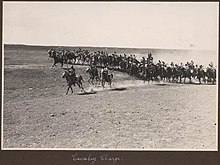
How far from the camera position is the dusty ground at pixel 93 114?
114 centimetres

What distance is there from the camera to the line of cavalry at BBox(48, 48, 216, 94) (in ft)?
3.83

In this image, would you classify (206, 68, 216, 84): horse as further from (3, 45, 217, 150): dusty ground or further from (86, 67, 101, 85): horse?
(86, 67, 101, 85): horse

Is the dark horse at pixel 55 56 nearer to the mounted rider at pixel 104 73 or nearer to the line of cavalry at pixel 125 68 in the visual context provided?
the line of cavalry at pixel 125 68

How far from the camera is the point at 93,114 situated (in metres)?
1.16

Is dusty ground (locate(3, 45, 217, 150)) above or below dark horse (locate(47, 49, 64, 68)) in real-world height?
below

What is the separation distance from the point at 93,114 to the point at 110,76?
0.39 ft

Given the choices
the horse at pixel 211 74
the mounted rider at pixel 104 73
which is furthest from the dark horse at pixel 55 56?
the horse at pixel 211 74

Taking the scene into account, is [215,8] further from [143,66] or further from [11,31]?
[11,31]

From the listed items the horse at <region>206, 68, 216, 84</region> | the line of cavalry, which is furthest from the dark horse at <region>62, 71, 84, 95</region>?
A: the horse at <region>206, 68, 216, 84</region>

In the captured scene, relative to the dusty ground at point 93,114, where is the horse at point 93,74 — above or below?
above

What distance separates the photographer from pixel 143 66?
3.93 ft

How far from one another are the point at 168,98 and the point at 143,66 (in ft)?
0.38

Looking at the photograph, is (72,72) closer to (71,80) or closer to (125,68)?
(71,80)
